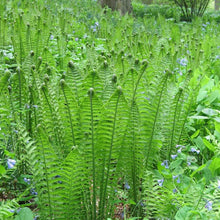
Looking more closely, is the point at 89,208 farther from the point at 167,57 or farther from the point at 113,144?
the point at 167,57

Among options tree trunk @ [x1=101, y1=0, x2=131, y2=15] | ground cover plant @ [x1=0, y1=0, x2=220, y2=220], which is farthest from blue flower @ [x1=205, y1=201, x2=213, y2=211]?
tree trunk @ [x1=101, y1=0, x2=131, y2=15]

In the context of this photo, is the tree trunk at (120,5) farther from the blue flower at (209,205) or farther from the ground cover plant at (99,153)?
the blue flower at (209,205)

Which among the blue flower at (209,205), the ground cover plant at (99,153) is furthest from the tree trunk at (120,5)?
the blue flower at (209,205)

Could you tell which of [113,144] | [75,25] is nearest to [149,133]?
[113,144]

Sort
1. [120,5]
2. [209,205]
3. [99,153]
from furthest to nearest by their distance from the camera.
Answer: [120,5]
[99,153]
[209,205]

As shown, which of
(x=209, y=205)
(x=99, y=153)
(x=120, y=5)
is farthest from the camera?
(x=120, y=5)

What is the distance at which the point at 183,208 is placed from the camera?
1378 millimetres

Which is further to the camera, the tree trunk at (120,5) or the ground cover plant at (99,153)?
the tree trunk at (120,5)

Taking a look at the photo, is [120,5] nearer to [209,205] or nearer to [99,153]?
[99,153]

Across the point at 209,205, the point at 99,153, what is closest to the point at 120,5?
the point at 99,153

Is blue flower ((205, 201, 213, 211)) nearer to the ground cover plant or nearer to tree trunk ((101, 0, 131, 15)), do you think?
the ground cover plant

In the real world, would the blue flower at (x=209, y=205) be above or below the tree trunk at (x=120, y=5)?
below

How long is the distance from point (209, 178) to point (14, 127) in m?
1.20

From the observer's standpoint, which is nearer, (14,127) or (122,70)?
(14,127)
